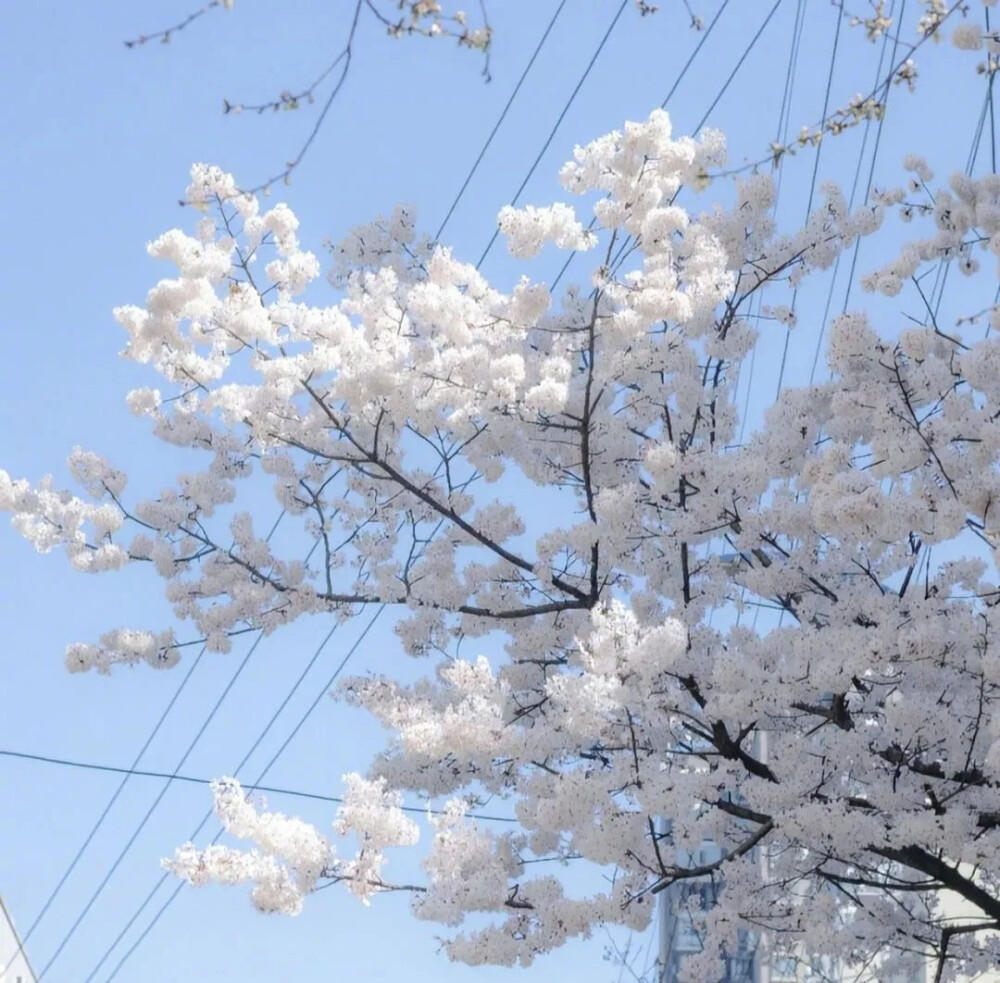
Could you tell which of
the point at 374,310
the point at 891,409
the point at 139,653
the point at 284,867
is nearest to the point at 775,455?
the point at 891,409

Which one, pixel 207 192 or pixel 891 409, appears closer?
pixel 891 409

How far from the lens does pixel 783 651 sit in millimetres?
5070

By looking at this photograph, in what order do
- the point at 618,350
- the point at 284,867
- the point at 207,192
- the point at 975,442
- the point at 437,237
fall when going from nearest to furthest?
the point at 975,442 → the point at 284,867 → the point at 618,350 → the point at 207,192 → the point at 437,237

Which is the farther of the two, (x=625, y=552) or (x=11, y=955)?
(x=11, y=955)

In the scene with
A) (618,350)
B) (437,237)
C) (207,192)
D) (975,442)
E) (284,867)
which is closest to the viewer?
(975,442)

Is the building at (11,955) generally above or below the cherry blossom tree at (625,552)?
above

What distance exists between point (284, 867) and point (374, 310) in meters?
2.39

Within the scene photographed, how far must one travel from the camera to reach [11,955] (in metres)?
15.0

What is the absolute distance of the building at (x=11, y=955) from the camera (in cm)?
1487

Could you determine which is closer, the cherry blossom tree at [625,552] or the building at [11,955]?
the cherry blossom tree at [625,552]

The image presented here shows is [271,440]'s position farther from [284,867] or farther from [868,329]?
[868,329]

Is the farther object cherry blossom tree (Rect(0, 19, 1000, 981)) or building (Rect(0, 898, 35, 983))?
building (Rect(0, 898, 35, 983))

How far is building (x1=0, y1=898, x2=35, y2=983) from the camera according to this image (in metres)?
14.9

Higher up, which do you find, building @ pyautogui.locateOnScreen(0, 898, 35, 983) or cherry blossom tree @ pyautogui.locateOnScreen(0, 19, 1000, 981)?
building @ pyautogui.locateOnScreen(0, 898, 35, 983)
